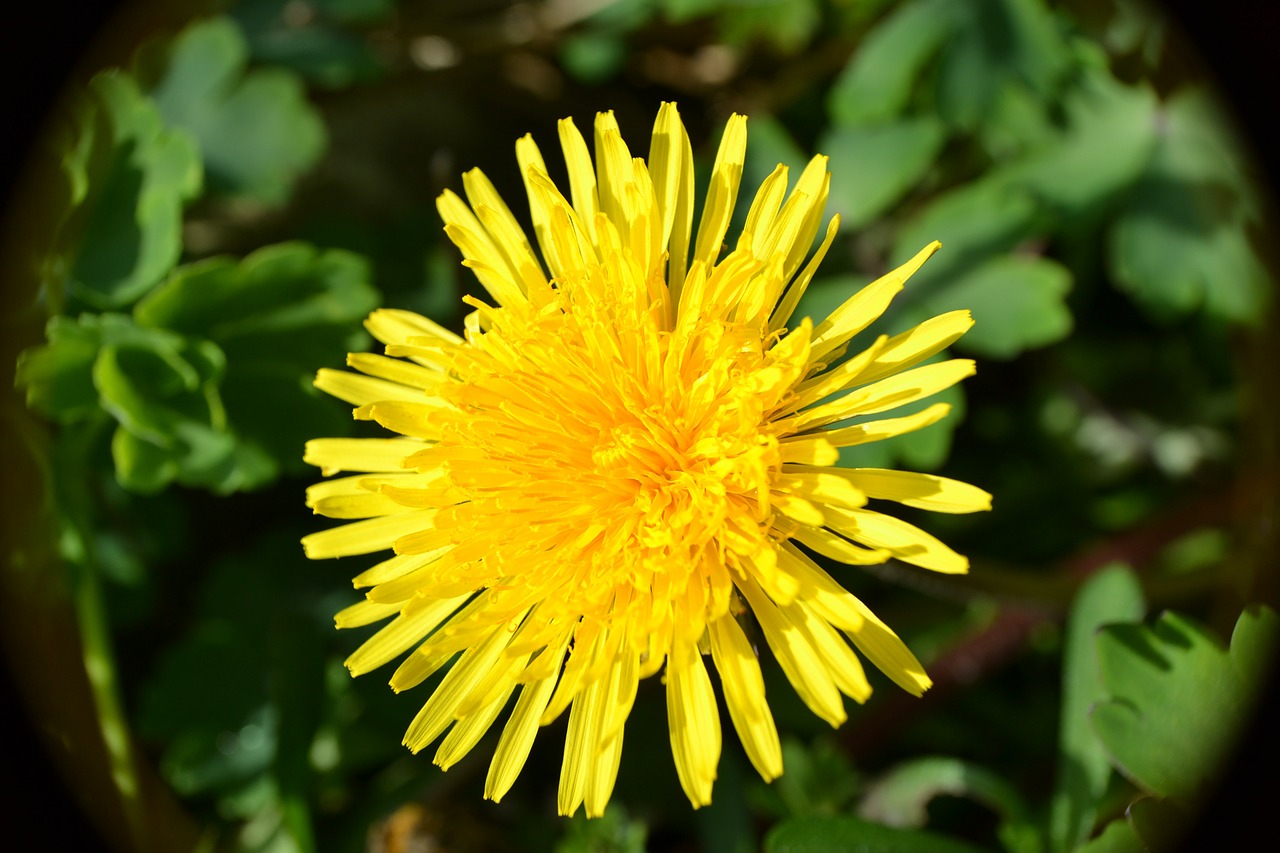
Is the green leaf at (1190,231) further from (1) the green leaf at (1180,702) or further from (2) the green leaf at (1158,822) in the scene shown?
(2) the green leaf at (1158,822)

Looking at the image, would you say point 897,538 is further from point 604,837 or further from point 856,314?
point 604,837

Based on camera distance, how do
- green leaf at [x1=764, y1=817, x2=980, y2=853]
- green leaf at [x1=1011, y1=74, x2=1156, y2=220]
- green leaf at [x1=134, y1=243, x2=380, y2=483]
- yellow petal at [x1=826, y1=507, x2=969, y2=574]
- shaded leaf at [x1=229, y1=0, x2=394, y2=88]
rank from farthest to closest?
shaded leaf at [x1=229, y1=0, x2=394, y2=88] < green leaf at [x1=1011, y1=74, x2=1156, y2=220] < green leaf at [x1=134, y1=243, x2=380, y2=483] < green leaf at [x1=764, y1=817, x2=980, y2=853] < yellow petal at [x1=826, y1=507, x2=969, y2=574]

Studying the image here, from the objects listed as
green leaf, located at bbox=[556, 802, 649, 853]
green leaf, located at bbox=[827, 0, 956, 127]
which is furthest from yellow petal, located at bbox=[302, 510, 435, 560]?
green leaf, located at bbox=[827, 0, 956, 127]

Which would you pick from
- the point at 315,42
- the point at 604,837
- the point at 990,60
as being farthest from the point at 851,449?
the point at 315,42

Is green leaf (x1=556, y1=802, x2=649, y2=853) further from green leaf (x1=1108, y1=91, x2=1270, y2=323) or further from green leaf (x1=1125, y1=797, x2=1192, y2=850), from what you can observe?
green leaf (x1=1108, y1=91, x2=1270, y2=323)

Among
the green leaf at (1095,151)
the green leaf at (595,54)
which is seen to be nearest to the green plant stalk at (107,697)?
the green leaf at (595,54)

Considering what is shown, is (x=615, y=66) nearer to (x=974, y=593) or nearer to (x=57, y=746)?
(x=974, y=593)

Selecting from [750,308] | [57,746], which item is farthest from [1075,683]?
[57,746]
